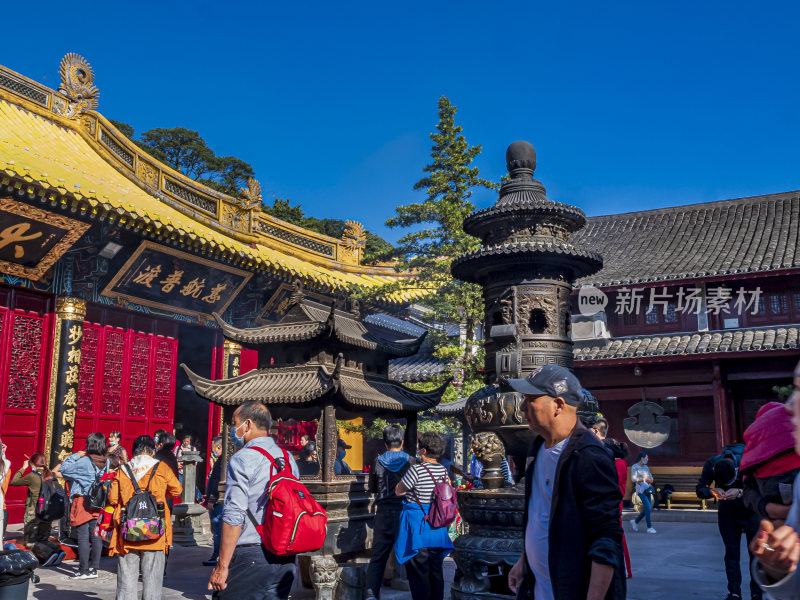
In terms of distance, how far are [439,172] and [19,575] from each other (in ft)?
36.9

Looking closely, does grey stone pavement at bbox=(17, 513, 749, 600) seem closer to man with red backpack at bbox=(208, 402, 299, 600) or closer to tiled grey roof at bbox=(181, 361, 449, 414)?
tiled grey roof at bbox=(181, 361, 449, 414)

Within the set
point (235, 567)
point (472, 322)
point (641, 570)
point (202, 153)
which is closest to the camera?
point (235, 567)

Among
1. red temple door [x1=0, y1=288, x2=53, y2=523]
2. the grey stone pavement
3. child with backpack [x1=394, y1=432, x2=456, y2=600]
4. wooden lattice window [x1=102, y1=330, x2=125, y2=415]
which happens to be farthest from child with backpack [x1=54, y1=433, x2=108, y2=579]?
wooden lattice window [x1=102, y1=330, x2=125, y2=415]

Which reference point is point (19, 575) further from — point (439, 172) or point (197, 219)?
point (439, 172)

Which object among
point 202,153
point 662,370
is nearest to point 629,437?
point 662,370

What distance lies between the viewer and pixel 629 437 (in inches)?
736

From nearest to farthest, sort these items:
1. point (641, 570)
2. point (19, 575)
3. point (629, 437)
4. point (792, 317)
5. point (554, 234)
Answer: point (19, 575) < point (554, 234) < point (641, 570) < point (792, 317) < point (629, 437)

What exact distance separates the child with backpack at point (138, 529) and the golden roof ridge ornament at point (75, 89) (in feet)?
33.5

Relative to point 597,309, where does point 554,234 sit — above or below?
below

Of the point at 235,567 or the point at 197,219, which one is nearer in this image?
the point at 235,567

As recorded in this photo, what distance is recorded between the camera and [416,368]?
798 inches

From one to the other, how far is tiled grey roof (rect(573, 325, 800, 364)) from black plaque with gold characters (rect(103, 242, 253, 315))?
9.45 metres

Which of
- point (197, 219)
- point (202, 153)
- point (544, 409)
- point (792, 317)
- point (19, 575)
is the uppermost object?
point (202, 153)

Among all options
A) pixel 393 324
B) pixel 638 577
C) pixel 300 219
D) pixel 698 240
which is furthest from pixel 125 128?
pixel 638 577
